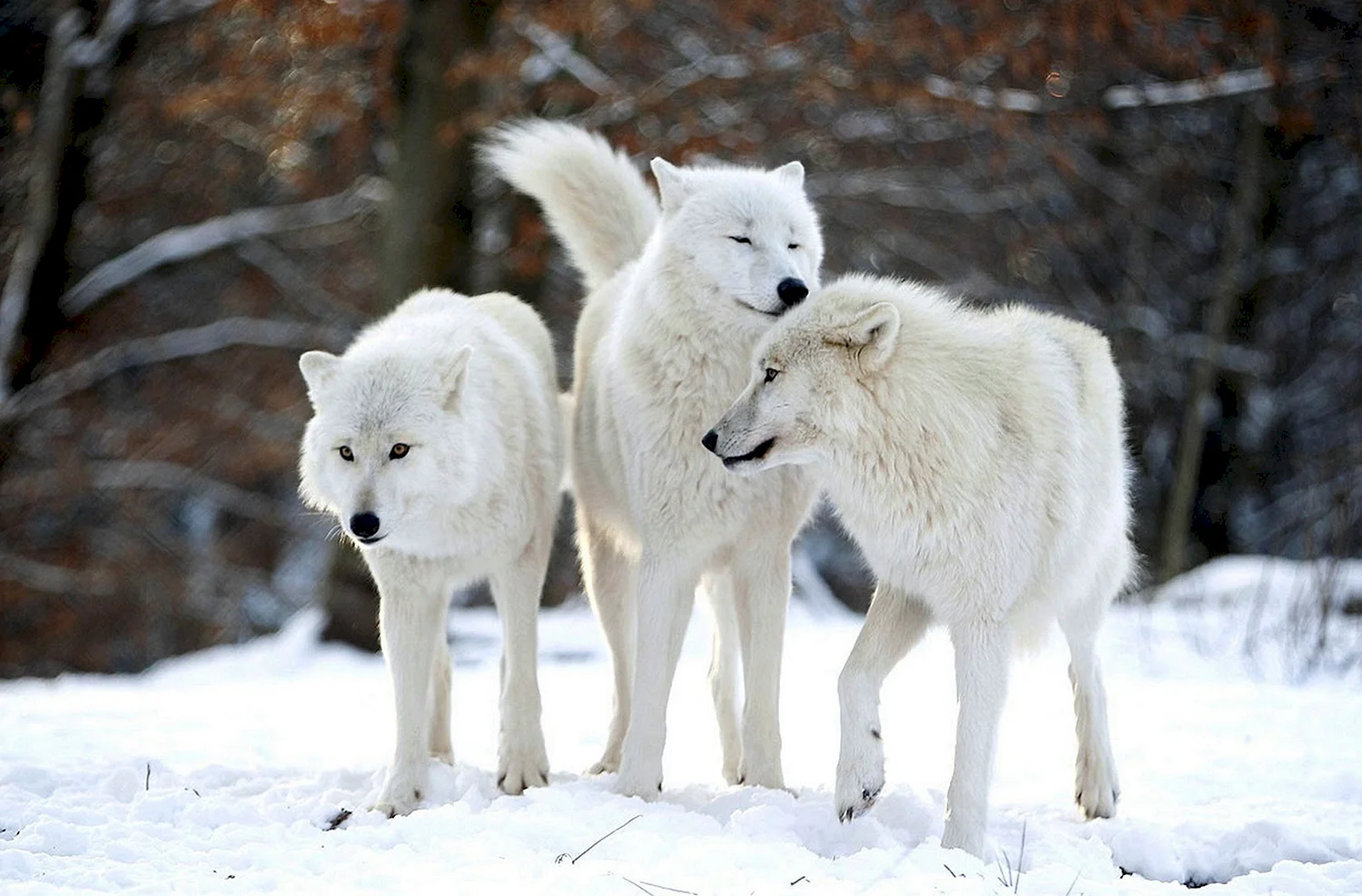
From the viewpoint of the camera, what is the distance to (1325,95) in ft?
40.7

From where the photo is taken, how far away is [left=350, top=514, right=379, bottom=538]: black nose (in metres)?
4.25

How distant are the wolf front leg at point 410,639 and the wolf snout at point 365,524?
40 centimetres

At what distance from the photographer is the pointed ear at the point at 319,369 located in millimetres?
4574

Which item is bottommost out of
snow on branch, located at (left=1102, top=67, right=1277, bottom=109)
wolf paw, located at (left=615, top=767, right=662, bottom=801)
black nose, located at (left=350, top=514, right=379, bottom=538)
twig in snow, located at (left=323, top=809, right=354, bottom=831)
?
twig in snow, located at (left=323, top=809, right=354, bottom=831)

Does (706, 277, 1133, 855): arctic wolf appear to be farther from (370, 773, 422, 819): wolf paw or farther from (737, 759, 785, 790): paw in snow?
(370, 773, 422, 819): wolf paw

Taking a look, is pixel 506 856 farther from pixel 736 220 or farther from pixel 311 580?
pixel 311 580

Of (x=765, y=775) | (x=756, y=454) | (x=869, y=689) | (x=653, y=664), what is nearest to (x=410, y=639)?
(x=653, y=664)

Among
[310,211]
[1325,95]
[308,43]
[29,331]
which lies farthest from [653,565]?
[1325,95]

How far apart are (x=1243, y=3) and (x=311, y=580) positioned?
13.7m

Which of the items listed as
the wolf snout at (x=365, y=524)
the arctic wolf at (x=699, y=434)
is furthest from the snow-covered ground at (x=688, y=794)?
the wolf snout at (x=365, y=524)

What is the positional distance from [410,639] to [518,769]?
60cm

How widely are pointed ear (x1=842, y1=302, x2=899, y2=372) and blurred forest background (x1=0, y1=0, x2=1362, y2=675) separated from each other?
521 centimetres

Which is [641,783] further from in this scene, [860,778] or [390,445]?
[390,445]

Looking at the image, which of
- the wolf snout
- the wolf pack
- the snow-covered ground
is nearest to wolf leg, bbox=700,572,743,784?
the wolf pack
